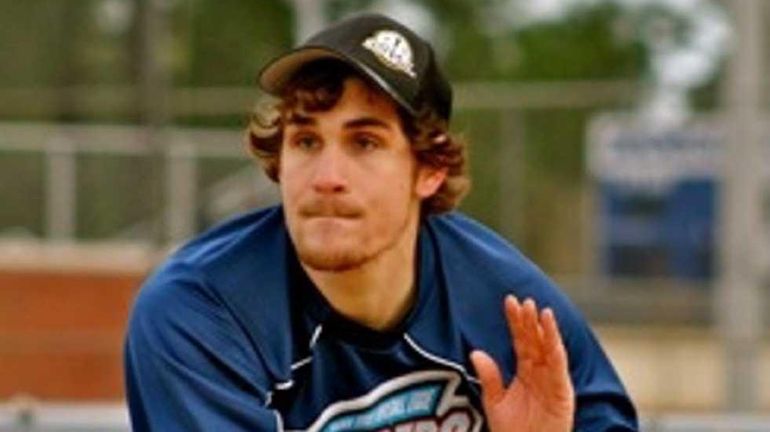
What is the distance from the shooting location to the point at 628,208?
83.3ft

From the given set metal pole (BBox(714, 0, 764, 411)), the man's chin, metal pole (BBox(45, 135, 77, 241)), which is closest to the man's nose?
the man's chin

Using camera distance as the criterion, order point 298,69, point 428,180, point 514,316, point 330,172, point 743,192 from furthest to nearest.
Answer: point 743,192, point 428,180, point 514,316, point 298,69, point 330,172

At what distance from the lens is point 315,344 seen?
16.6ft

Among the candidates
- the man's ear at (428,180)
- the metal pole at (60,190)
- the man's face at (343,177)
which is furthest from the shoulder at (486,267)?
the metal pole at (60,190)

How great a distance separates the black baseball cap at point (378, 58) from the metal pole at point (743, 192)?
12.5m

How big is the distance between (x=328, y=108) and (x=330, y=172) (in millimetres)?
117

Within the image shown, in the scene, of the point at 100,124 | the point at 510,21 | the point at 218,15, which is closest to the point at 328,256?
the point at 100,124

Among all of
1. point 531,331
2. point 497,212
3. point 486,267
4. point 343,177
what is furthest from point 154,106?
point 343,177

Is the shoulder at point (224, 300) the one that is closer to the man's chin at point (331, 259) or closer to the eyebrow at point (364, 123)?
the man's chin at point (331, 259)

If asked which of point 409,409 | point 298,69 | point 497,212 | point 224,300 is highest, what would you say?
point 298,69

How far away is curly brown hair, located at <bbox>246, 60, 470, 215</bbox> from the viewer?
193 inches

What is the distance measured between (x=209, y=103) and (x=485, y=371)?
2739cm

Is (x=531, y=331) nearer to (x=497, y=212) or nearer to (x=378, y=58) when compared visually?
(x=378, y=58)

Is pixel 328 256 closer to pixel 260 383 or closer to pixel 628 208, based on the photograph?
pixel 260 383
